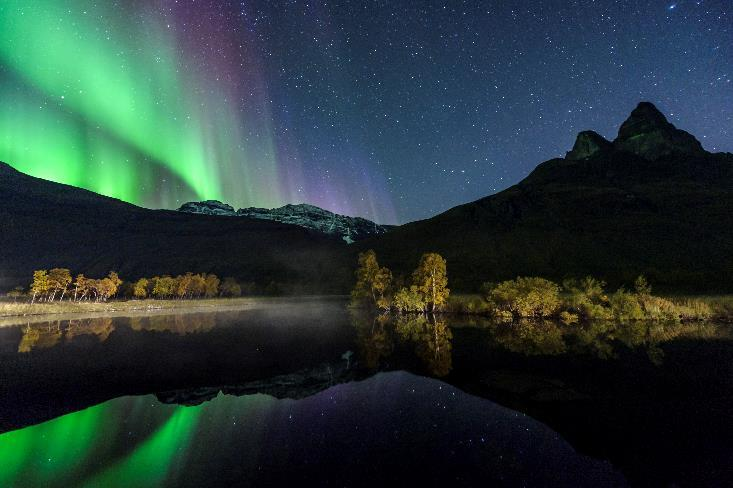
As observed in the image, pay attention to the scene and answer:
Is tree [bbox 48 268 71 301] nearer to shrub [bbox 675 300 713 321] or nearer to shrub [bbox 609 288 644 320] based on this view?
shrub [bbox 609 288 644 320]

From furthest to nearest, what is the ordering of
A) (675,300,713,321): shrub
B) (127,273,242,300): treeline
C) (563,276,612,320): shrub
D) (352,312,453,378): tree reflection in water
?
1. (127,273,242,300): treeline
2. (563,276,612,320): shrub
3. (675,300,713,321): shrub
4. (352,312,453,378): tree reflection in water

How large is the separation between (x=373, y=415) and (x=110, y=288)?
143983 mm

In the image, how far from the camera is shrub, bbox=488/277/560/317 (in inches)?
2283

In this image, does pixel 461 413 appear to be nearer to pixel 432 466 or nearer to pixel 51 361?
pixel 432 466

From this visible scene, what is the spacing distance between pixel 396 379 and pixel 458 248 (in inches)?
6274

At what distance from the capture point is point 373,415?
59.4 feet

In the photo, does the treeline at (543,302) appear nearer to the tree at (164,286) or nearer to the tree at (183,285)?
the tree at (183,285)

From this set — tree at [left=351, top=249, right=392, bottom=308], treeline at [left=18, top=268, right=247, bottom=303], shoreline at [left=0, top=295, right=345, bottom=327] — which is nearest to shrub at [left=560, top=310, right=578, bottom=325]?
tree at [left=351, top=249, right=392, bottom=308]

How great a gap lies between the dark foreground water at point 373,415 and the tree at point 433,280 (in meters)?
36.2

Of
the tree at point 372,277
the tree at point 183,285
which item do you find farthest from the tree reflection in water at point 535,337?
the tree at point 183,285

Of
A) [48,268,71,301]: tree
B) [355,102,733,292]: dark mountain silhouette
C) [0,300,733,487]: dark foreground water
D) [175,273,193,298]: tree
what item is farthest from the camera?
[175,273,193,298]: tree

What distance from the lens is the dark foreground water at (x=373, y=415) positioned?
40.4ft

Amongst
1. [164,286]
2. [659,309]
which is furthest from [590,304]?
[164,286]

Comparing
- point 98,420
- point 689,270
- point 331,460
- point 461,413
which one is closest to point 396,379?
point 461,413
